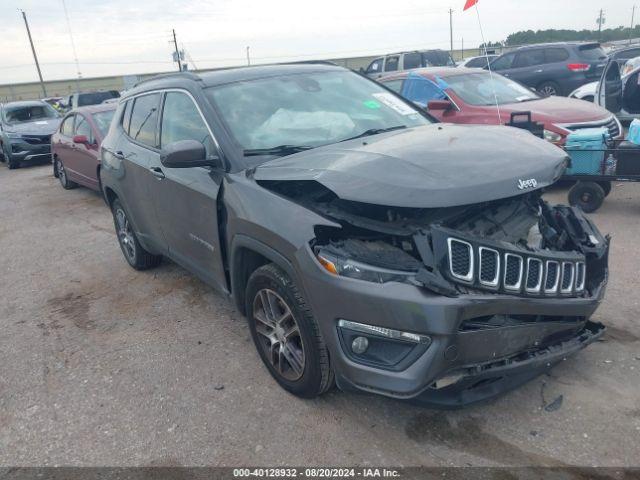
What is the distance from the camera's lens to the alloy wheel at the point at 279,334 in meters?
3.10

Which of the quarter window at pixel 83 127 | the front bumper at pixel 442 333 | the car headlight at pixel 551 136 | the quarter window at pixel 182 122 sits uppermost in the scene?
the quarter window at pixel 182 122

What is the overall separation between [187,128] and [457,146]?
76.8 inches

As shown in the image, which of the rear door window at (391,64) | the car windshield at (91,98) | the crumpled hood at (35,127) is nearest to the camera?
the crumpled hood at (35,127)

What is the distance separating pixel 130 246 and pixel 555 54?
45.2 ft

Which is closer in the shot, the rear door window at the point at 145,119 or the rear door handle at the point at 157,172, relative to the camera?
the rear door handle at the point at 157,172

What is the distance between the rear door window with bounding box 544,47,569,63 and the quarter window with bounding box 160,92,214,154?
13877 mm

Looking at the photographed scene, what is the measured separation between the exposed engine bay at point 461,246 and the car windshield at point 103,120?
23.2 feet

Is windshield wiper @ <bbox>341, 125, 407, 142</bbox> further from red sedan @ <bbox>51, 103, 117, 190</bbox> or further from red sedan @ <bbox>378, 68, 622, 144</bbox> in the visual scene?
red sedan @ <bbox>51, 103, 117, 190</bbox>

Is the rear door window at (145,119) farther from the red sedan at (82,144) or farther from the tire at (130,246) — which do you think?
the red sedan at (82,144)

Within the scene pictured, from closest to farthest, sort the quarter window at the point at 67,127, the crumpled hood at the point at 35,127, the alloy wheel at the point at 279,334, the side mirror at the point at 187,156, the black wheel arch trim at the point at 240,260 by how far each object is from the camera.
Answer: the black wheel arch trim at the point at 240,260, the alloy wheel at the point at 279,334, the side mirror at the point at 187,156, the quarter window at the point at 67,127, the crumpled hood at the point at 35,127

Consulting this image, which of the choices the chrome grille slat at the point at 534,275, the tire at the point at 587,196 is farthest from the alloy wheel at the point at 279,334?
the tire at the point at 587,196

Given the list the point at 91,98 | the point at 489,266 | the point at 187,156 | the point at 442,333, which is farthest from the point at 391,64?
the point at 442,333

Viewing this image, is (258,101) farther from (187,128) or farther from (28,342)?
(28,342)

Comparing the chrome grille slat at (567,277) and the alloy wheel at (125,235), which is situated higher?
the chrome grille slat at (567,277)
